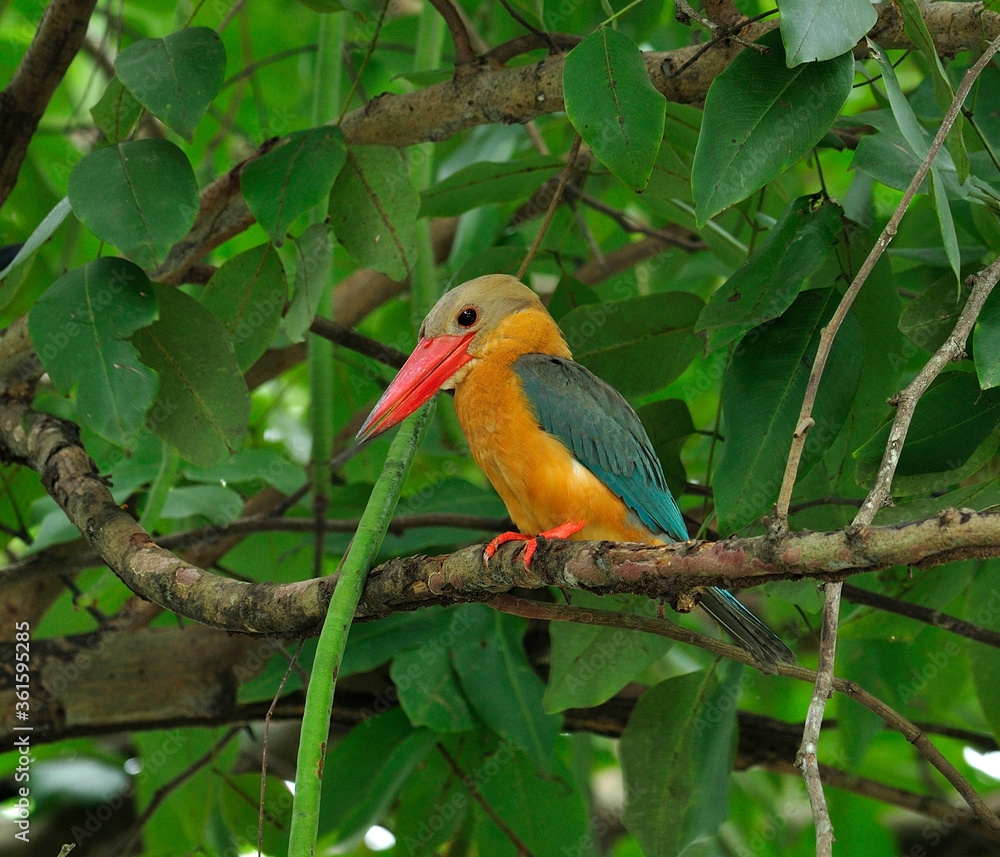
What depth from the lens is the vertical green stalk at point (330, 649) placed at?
1351 millimetres

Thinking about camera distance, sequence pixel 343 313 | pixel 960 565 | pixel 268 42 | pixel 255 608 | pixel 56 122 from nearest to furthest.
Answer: pixel 255 608
pixel 960 565
pixel 343 313
pixel 268 42
pixel 56 122

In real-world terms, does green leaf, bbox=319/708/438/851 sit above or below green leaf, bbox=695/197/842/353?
below

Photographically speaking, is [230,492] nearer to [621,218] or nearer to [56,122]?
A: [621,218]

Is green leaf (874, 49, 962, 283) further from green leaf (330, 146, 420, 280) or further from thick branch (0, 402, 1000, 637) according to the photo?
green leaf (330, 146, 420, 280)

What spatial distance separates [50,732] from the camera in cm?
277

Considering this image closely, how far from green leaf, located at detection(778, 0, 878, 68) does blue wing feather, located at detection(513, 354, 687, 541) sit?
102cm

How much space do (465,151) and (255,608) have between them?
1.93 m

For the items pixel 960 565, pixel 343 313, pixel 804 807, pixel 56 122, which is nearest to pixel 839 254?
pixel 960 565

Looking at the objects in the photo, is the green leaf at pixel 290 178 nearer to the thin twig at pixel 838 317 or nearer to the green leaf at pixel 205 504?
the green leaf at pixel 205 504

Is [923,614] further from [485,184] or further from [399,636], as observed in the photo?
[485,184]

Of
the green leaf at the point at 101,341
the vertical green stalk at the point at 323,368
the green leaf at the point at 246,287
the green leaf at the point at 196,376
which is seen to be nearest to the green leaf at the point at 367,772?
the vertical green stalk at the point at 323,368

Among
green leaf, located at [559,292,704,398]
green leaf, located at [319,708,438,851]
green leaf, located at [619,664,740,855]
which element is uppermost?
green leaf, located at [559,292,704,398]

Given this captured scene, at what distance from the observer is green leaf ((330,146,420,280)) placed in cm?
216

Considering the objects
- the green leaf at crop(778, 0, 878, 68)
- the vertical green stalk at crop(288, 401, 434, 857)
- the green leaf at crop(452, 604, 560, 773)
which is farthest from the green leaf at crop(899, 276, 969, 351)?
the green leaf at crop(452, 604, 560, 773)
